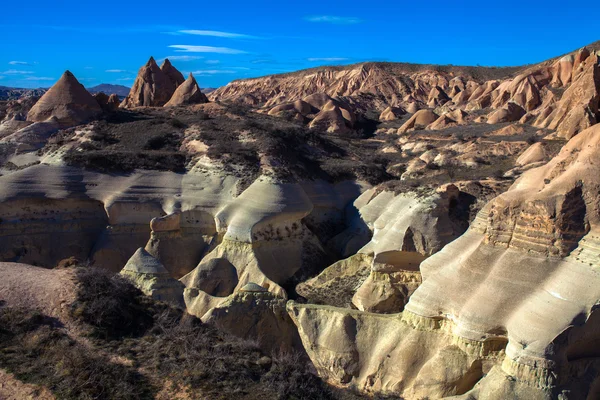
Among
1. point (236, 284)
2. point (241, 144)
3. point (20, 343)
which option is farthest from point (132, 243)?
point (20, 343)

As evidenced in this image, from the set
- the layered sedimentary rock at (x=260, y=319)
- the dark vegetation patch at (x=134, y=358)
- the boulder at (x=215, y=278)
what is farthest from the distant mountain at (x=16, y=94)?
the dark vegetation patch at (x=134, y=358)

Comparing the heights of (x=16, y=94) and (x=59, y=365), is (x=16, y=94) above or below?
above

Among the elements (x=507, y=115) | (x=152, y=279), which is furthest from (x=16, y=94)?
(x=152, y=279)

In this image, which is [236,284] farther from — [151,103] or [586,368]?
[151,103]

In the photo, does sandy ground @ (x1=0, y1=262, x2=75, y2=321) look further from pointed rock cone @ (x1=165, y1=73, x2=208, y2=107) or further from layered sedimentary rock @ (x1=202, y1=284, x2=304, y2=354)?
pointed rock cone @ (x1=165, y1=73, x2=208, y2=107)

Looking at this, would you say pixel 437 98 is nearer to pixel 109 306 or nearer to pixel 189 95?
pixel 189 95

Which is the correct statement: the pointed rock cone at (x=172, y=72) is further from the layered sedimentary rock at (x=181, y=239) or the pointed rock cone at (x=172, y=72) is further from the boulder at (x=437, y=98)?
the boulder at (x=437, y=98)

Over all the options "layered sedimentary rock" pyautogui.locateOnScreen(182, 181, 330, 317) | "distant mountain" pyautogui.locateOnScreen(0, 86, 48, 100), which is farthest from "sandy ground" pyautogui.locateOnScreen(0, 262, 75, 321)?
"distant mountain" pyautogui.locateOnScreen(0, 86, 48, 100)
